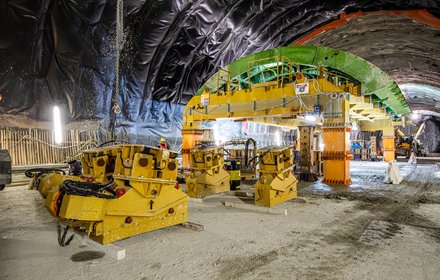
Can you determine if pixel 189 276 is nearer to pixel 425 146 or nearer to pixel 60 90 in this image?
pixel 60 90

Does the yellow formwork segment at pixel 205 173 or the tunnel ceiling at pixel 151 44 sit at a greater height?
the tunnel ceiling at pixel 151 44

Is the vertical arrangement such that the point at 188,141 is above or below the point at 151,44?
below

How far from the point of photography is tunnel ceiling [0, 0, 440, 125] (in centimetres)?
1148

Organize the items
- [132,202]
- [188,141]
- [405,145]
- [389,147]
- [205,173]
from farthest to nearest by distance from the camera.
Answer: [405,145]
[389,147]
[188,141]
[205,173]
[132,202]

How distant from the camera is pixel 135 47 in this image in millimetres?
14211

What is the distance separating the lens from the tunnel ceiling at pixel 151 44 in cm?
1148

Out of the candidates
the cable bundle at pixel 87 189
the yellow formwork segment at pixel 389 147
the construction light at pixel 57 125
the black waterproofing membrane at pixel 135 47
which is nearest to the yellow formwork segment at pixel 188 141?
the black waterproofing membrane at pixel 135 47

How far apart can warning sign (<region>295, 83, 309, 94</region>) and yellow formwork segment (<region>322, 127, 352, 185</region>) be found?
5.09 ft

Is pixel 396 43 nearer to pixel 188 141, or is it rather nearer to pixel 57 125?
pixel 188 141

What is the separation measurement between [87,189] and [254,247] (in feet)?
7.96

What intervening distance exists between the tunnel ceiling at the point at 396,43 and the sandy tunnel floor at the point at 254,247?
37.2 feet

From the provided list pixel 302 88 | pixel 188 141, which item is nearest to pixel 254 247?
pixel 302 88

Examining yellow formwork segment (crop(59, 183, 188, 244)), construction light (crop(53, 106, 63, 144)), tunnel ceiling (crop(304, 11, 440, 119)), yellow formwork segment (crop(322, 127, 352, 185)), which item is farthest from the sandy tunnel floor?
tunnel ceiling (crop(304, 11, 440, 119))

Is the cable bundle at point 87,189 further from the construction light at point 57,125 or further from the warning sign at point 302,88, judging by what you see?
the construction light at point 57,125
